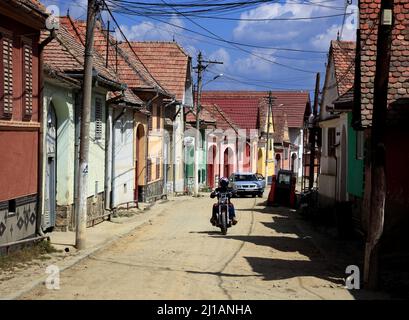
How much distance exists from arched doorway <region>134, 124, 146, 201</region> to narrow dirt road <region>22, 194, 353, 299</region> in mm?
10778

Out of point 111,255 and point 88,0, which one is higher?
point 88,0

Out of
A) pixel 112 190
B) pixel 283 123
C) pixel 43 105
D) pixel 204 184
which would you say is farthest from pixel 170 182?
pixel 283 123

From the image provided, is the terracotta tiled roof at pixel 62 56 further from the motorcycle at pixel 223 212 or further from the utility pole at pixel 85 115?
the motorcycle at pixel 223 212

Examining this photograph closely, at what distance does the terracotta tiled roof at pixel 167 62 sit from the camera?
4162cm

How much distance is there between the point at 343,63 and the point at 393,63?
14.3 meters

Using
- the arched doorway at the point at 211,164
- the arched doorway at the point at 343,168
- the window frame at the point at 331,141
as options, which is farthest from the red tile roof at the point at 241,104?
the arched doorway at the point at 343,168

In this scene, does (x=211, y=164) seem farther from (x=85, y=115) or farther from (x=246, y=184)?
(x=85, y=115)

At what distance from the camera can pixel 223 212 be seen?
59.9ft

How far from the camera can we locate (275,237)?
1875 centimetres

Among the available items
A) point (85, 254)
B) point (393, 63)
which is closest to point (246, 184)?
point (393, 63)

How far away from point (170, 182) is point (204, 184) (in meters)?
11.9

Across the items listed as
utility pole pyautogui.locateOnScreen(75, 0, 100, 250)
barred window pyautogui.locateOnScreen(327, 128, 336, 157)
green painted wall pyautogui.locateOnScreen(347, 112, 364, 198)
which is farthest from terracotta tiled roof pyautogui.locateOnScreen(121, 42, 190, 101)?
utility pole pyautogui.locateOnScreen(75, 0, 100, 250)

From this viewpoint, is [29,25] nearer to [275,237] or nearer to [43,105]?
[43,105]

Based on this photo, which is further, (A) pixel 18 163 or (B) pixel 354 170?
(B) pixel 354 170
